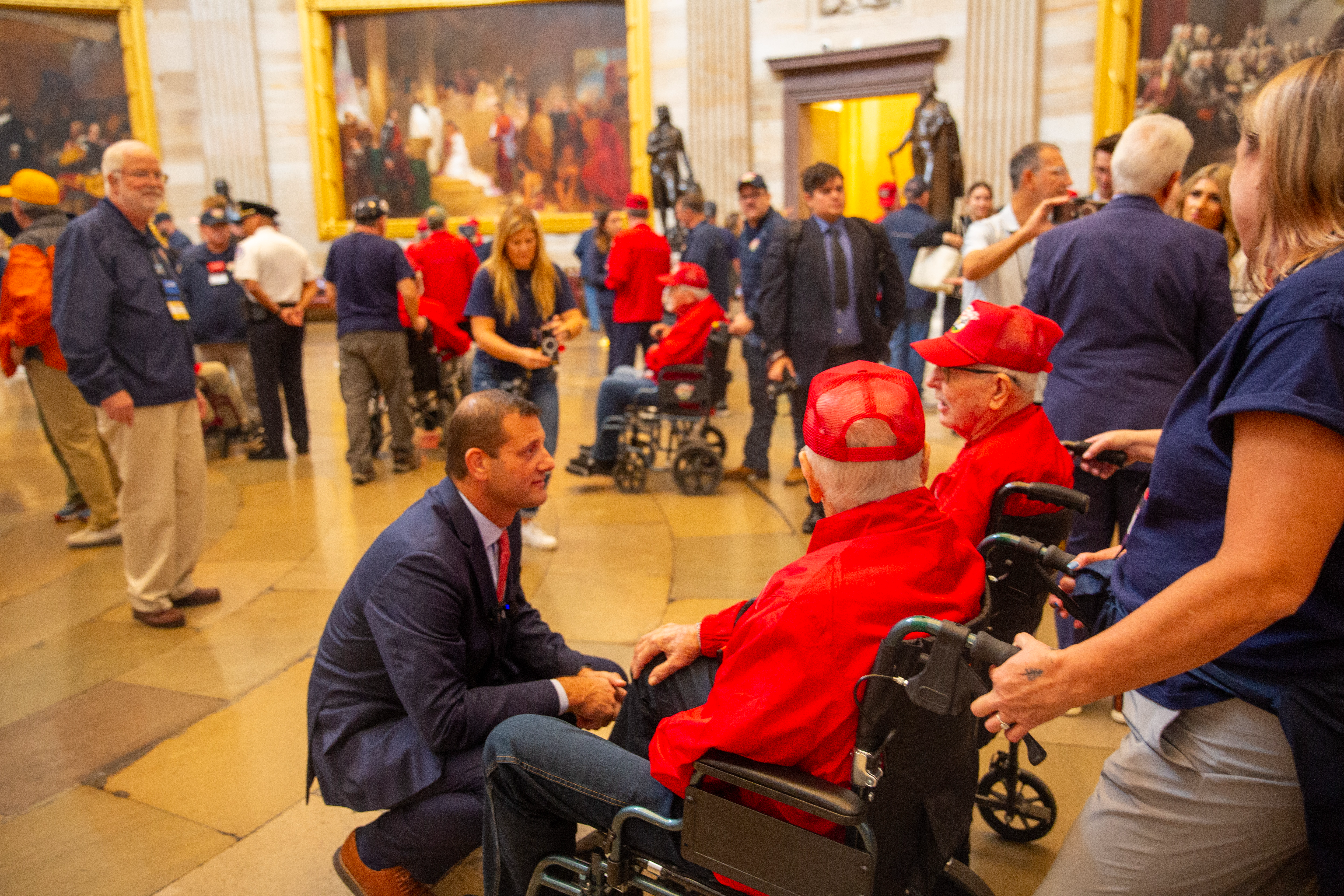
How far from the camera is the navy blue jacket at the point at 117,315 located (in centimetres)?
386

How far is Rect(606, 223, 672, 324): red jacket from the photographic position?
7.47m

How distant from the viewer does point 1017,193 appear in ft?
13.2

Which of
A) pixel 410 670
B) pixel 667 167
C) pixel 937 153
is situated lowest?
pixel 410 670

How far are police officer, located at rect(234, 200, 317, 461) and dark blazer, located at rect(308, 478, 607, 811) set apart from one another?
5475 mm

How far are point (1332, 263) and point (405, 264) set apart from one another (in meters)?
6.18

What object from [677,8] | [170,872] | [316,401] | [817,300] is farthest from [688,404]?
[677,8]

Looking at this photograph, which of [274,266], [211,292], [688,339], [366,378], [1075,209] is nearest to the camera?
[1075,209]

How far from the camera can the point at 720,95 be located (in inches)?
603

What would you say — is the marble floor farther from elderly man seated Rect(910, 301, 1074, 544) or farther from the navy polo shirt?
the navy polo shirt

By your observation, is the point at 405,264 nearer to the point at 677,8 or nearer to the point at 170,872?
the point at 170,872

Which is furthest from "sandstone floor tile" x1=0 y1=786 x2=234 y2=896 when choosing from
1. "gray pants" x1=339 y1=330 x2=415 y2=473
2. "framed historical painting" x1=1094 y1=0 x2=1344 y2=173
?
"framed historical painting" x1=1094 y1=0 x2=1344 y2=173

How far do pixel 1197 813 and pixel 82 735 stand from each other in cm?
→ 351

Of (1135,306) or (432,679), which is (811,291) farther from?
(432,679)

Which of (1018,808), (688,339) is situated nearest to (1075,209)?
(1018,808)
